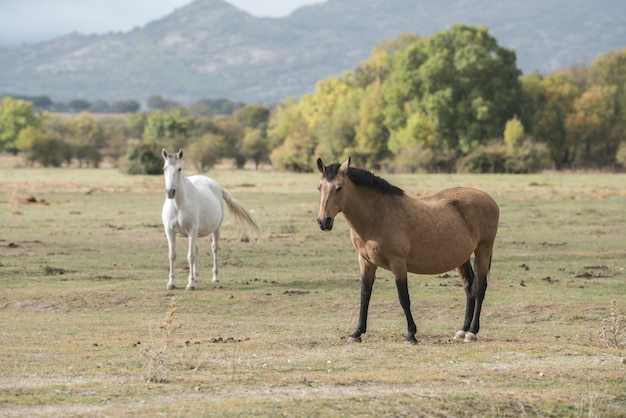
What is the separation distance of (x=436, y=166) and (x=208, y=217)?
60140mm

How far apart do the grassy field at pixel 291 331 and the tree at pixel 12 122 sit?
105 meters

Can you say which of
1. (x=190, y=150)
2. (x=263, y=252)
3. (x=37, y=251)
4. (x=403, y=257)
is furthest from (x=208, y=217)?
(x=190, y=150)

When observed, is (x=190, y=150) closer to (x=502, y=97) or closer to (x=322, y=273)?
(x=502, y=97)

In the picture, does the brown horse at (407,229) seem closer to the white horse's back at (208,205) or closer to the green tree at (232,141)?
the white horse's back at (208,205)

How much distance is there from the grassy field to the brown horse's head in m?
1.58

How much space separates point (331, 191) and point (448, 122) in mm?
70541

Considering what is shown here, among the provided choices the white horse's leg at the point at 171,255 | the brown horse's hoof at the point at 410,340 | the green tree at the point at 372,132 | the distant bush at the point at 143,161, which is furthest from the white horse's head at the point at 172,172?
the green tree at the point at 372,132

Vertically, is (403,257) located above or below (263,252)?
above

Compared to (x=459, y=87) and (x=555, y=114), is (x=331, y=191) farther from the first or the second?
(x=555, y=114)

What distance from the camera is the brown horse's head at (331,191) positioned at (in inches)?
457

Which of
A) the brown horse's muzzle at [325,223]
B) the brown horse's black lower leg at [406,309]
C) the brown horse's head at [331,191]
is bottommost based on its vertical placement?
the brown horse's black lower leg at [406,309]

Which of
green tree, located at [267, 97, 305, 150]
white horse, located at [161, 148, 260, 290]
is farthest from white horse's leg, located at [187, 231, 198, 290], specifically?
green tree, located at [267, 97, 305, 150]

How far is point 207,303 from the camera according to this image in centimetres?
1728

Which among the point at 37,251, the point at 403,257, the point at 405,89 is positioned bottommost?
the point at 37,251
